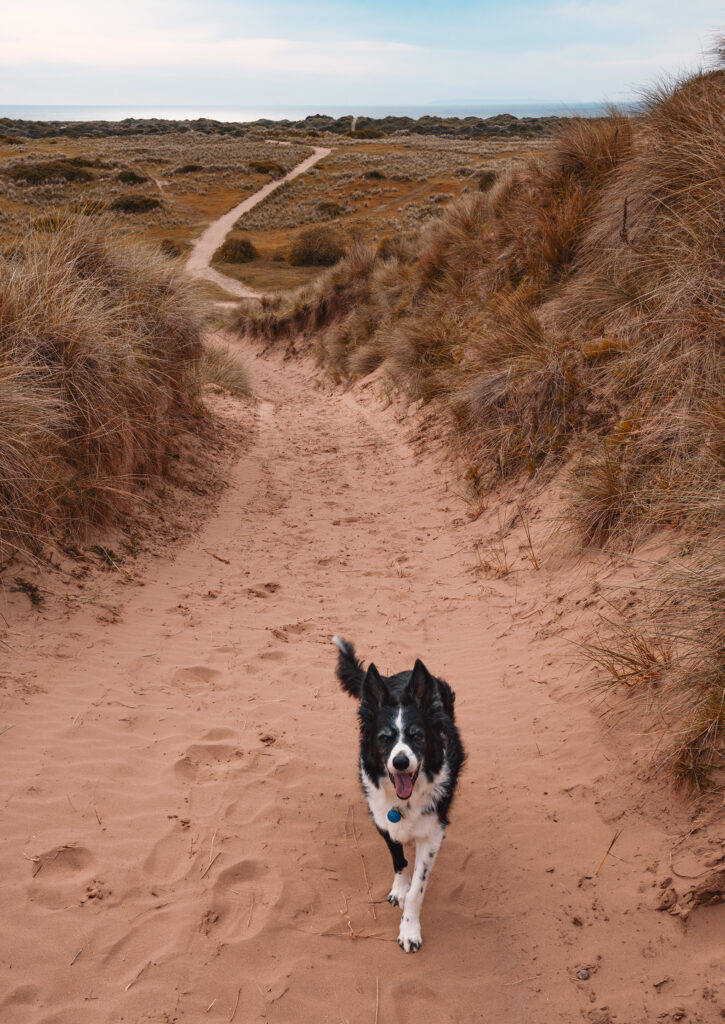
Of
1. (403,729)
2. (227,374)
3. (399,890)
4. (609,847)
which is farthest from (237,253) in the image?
(609,847)

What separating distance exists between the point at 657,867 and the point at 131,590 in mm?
4598

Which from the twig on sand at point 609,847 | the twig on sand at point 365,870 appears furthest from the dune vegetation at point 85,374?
the twig on sand at point 609,847

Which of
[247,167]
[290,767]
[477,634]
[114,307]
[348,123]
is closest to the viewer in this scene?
[290,767]

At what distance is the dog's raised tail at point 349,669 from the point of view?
12.4 ft

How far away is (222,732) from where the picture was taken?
441 centimetres

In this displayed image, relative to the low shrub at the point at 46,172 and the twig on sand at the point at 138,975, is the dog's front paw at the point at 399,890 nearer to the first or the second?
the twig on sand at the point at 138,975

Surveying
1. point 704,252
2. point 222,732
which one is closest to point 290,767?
point 222,732

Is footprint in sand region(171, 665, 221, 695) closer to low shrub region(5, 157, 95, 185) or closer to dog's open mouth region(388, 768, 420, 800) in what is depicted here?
dog's open mouth region(388, 768, 420, 800)

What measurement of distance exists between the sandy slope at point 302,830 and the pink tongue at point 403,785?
28.7 inches

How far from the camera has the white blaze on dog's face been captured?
285cm

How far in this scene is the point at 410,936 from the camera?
3.01 meters

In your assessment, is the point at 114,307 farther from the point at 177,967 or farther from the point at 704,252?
the point at 177,967

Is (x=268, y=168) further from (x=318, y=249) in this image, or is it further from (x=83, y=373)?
(x=83, y=373)

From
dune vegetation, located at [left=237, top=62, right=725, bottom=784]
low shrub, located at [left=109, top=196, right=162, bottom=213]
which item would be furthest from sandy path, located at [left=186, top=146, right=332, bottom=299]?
dune vegetation, located at [left=237, top=62, right=725, bottom=784]
